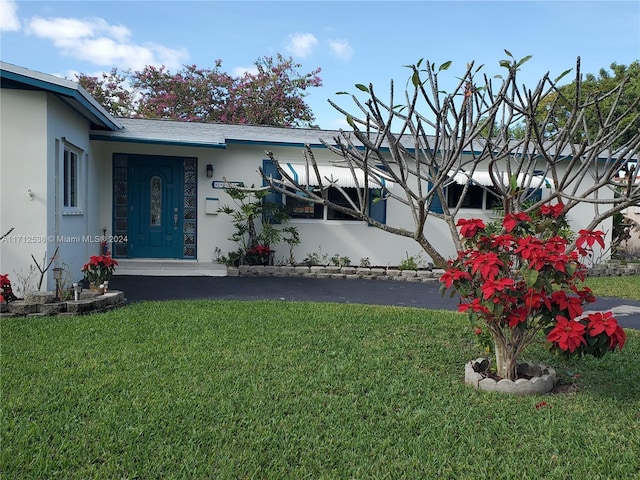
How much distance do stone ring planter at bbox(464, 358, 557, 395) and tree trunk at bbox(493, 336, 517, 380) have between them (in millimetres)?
94

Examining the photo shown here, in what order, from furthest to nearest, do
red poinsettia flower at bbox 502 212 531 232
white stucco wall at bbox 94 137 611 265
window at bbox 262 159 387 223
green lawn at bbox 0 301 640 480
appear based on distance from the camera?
window at bbox 262 159 387 223 → white stucco wall at bbox 94 137 611 265 → red poinsettia flower at bbox 502 212 531 232 → green lawn at bbox 0 301 640 480

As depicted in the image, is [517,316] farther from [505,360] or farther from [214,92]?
[214,92]

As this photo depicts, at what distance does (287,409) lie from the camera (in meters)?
5.14

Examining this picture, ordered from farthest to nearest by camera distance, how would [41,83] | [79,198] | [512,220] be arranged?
1. [79,198]
2. [41,83]
3. [512,220]

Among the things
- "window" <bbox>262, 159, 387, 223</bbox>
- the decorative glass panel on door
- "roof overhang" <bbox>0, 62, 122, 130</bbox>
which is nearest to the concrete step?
the decorative glass panel on door

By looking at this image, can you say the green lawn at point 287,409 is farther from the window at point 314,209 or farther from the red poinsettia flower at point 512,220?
the window at point 314,209

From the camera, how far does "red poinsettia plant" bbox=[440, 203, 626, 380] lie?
16.8 feet

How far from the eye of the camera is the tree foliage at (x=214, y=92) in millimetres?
31703

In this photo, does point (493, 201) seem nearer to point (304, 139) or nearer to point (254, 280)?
point (304, 139)

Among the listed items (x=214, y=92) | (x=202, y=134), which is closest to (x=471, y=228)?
(x=202, y=134)

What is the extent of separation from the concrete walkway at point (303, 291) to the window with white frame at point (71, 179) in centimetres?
190

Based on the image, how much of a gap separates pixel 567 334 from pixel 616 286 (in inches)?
401

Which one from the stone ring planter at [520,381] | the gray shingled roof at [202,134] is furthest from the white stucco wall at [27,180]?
the stone ring planter at [520,381]

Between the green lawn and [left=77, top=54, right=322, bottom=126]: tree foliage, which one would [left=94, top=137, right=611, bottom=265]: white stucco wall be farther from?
[left=77, top=54, right=322, bottom=126]: tree foliage
